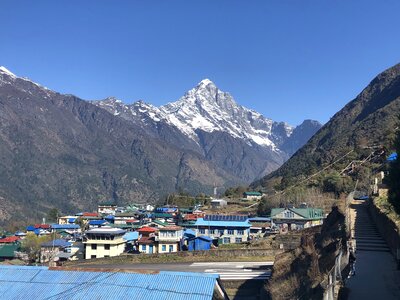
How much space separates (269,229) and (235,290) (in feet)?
90.8

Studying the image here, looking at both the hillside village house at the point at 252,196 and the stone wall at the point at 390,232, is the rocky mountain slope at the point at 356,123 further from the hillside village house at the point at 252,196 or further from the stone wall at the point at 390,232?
the stone wall at the point at 390,232

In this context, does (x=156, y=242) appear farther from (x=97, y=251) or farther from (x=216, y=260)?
(x=216, y=260)

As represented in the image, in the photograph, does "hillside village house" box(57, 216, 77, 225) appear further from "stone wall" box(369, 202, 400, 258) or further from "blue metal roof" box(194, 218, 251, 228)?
"stone wall" box(369, 202, 400, 258)

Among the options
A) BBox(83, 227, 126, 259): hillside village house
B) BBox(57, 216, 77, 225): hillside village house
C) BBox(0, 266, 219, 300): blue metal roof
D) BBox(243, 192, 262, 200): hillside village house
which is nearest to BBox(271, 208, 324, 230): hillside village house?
BBox(83, 227, 126, 259): hillside village house

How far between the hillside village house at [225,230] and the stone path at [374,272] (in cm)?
2698

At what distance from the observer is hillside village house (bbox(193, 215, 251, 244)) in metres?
49.9

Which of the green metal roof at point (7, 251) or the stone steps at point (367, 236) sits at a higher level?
the stone steps at point (367, 236)

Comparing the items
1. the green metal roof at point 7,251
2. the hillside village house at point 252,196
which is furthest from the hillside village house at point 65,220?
the hillside village house at point 252,196

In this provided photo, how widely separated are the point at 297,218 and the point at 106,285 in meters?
42.7

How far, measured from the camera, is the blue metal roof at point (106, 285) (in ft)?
44.6

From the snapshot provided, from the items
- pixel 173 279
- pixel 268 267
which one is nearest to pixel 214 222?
pixel 268 267

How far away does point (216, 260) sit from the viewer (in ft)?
116

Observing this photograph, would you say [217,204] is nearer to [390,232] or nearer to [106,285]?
[390,232]

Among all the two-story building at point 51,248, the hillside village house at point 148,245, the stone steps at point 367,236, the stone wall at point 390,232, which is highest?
the stone wall at point 390,232
